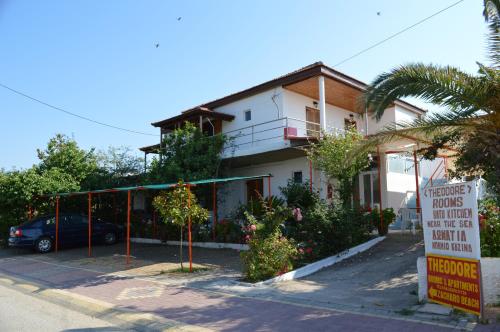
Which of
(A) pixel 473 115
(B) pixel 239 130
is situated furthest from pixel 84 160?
(A) pixel 473 115

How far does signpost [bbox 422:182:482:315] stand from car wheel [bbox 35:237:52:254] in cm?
1535

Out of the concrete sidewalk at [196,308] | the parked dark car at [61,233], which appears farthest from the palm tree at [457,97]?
the parked dark car at [61,233]

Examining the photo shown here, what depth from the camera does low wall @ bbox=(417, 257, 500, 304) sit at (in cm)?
704

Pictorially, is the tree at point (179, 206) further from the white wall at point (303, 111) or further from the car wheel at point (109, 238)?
the car wheel at point (109, 238)

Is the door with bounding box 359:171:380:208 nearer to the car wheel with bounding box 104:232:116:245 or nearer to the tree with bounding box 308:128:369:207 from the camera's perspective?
the tree with bounding box 308:128:369:207

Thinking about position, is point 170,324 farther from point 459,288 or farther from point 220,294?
point 459,288

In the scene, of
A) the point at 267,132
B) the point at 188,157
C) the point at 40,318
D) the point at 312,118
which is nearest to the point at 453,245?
the point at 40,318

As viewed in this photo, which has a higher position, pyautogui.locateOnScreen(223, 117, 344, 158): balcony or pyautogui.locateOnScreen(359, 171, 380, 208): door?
pyautogui.locateOnScreen(223, 117, 344, 158): balcony

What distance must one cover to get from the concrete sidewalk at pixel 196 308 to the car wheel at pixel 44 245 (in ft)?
18.1

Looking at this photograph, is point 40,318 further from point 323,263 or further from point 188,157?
point 188,157

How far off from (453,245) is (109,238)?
15978 millimetres

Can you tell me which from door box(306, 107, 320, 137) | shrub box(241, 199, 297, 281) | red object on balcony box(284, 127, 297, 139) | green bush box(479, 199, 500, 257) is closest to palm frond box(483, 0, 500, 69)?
green bush box(479, 199, 500, 257)

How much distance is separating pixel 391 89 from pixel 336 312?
5.07 metres

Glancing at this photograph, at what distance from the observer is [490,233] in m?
7.98
